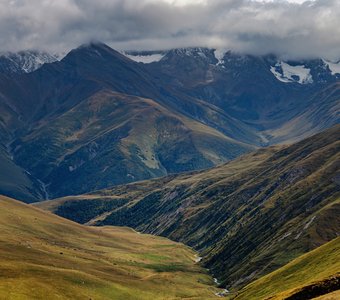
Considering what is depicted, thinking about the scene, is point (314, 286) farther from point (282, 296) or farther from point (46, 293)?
point (46, 293)

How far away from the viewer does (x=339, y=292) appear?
111 meters

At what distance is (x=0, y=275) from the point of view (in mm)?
195750

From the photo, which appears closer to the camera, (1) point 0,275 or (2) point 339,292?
(2) point 339,292

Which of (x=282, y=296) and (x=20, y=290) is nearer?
(x=282, y=296)

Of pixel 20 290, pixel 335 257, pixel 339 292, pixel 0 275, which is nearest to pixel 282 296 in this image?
pixel 339 292

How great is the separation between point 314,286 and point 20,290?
95.7 m

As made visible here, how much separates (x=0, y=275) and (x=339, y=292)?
395ft

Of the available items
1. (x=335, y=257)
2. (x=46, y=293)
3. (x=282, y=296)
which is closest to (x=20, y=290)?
(x=46, y=293)

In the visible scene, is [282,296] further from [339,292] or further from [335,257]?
[335,257]

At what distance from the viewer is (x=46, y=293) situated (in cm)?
19538

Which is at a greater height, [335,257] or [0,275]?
[0,275]

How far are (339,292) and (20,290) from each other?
10780cm

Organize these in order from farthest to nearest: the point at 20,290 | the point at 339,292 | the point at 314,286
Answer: the point at 20,290 < the point at 314,286 < the point at 339,292

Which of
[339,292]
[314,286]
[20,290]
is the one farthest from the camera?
[20,290]
